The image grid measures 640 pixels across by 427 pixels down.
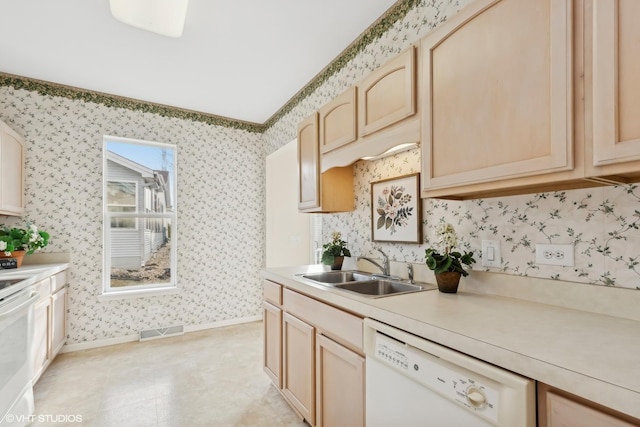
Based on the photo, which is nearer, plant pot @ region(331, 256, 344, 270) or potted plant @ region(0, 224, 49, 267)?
plant pot @ region(331, 256, 344, 270)

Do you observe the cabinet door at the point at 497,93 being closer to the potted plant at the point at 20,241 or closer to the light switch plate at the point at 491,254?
the light switch plate at the point at 491,254

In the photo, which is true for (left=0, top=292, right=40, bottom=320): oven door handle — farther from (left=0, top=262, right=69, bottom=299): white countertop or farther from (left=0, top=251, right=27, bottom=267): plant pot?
(left=0, top=251, right=27, bottom=267): plant pot

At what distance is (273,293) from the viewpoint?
231 cm

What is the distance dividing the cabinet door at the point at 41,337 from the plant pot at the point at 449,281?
2.86 m

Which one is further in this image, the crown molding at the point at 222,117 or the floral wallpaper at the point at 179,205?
the floral wallpaper at the point at 179,205

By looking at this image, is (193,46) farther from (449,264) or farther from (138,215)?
(449,264)

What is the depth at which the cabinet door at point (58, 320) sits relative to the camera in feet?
8.94

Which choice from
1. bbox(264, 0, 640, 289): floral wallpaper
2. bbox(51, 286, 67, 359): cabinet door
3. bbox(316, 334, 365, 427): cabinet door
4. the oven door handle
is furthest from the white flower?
bbox(51, 286, 67, 359): cabinet door

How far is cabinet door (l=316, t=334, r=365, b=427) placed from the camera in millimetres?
1430

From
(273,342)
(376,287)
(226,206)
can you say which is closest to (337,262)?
(376,287)

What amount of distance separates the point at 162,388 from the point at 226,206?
7.15 feet

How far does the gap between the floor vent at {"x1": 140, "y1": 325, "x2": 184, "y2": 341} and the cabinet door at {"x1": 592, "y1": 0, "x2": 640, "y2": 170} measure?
13.2ft

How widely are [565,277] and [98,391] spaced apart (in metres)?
3.14

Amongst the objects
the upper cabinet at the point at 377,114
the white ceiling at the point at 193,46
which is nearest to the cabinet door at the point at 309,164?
the upper cabinet at the point at 377,114
